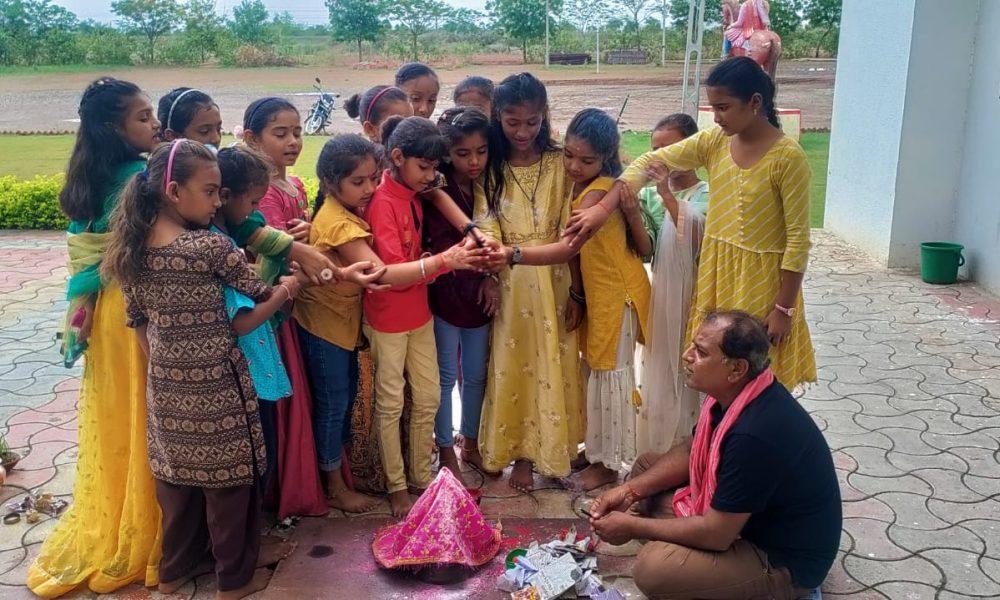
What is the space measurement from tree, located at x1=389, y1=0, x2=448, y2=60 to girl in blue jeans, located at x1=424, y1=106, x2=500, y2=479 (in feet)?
48.2

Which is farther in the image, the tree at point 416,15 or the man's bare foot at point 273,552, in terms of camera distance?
the tree at point 416,15

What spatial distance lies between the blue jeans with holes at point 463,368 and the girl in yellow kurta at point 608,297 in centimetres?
43

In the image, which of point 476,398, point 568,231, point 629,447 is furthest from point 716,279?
point 476,398

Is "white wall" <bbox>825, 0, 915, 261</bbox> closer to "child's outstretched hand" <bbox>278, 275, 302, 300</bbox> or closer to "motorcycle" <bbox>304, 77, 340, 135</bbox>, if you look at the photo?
"child's outstretched hand" <bbox>278, 275, 302, 300</bbox>

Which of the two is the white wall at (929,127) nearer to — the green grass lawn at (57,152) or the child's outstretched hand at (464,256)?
the green grass lawn at (57,152)

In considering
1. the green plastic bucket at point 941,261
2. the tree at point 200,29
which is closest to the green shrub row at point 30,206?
the green plastic bucket at point 941,261

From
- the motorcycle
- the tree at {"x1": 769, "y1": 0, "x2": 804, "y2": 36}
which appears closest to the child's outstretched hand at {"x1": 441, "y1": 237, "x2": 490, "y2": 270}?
the motorcycle

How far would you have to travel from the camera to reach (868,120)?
24.9ft

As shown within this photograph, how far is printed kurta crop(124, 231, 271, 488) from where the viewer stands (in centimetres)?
239

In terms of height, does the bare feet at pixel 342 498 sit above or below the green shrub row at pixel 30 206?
below

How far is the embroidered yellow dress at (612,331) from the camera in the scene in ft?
10.3

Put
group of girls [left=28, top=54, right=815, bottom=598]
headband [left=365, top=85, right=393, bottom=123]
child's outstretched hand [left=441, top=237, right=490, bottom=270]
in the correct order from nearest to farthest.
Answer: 1. group of girls [left=28, top=54, right=815, bottom=598]
2. child's outstretched hand [left=441, top=237, right=490, bottom=270]
3. headband [left=365, top=85, right=393, bottom=123]

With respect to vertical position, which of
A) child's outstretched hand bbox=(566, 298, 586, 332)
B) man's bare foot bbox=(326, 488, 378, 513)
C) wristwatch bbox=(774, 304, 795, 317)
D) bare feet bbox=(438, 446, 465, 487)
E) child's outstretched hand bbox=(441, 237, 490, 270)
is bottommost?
man's bare foot bbox=(326, 488, 378, 513)

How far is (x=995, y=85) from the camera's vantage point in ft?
20.4
